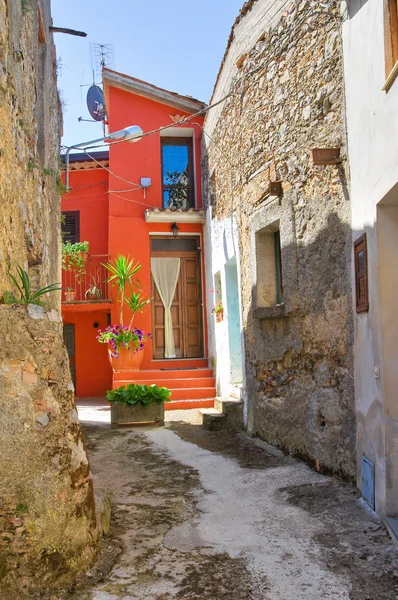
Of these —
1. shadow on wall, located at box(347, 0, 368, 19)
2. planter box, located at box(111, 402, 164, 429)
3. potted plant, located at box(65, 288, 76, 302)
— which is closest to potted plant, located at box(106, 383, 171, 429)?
planter box, located at box(111, 402, 164, 429)

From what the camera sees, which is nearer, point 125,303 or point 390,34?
point 390,34

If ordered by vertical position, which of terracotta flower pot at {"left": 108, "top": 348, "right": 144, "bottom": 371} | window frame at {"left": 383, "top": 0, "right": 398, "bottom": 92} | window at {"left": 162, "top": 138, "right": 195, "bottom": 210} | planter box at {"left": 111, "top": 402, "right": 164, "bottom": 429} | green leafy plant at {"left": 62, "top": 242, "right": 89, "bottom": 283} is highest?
window at {"left": 162, "top": 138, "right": 195, "bottom": 210}

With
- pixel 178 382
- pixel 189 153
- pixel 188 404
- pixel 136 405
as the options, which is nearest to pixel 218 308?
pixel 178 382

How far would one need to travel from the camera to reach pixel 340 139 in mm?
5059

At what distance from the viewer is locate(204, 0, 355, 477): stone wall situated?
5.06 metres

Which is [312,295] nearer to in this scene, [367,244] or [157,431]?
[367,244]

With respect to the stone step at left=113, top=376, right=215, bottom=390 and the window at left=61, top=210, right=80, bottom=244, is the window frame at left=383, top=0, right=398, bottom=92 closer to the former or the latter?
the stone step at left=113, top=376, right=215, bottom=390

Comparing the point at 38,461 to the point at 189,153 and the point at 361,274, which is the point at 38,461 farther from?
the point at 189,153

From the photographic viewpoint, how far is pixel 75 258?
12.5m

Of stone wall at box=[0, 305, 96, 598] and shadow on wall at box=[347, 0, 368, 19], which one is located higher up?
shadow on wall at box=[347, 0, 368, 19]

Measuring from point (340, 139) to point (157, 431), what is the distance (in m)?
4.90

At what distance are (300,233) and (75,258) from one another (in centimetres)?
762

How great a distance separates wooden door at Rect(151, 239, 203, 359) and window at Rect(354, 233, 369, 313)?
A: 7.90m

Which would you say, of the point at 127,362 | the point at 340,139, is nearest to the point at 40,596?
the point at 340,139
